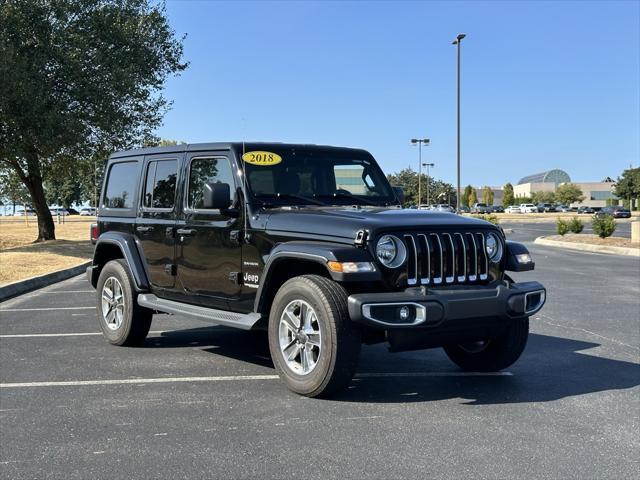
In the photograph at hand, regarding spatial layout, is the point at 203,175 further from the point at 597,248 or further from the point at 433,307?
the point at 597,248

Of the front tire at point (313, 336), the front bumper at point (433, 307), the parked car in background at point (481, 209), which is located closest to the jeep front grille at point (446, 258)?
the front bumper at point (433, 307)

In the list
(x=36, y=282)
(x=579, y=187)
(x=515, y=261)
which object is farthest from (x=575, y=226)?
(x=579, y=187)

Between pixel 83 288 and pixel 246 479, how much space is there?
1020cm

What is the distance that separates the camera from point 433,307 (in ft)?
14.7

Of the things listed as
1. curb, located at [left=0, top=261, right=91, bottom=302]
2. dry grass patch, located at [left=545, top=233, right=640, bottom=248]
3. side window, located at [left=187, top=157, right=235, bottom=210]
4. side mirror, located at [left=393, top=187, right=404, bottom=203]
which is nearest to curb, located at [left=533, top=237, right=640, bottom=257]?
dry grass patch, located at [left=545, top=233, right=640, bottom=248]

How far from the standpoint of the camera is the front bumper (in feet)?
14.6

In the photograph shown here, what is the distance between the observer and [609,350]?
660cm

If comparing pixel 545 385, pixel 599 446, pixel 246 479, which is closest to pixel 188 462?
pixel 246 479

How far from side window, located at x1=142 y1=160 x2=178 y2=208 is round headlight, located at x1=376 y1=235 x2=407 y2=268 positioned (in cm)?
256

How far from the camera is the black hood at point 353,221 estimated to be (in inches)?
187

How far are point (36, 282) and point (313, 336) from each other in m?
9.95

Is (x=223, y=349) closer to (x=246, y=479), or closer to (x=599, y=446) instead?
(x=246, y=479)

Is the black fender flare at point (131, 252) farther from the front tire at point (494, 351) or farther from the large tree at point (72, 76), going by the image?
the large tree at point (72, 76)

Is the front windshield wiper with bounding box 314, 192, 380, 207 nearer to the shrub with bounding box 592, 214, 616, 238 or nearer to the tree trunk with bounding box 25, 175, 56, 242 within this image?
the shrub with bounding box 592, 214, 616, 238
